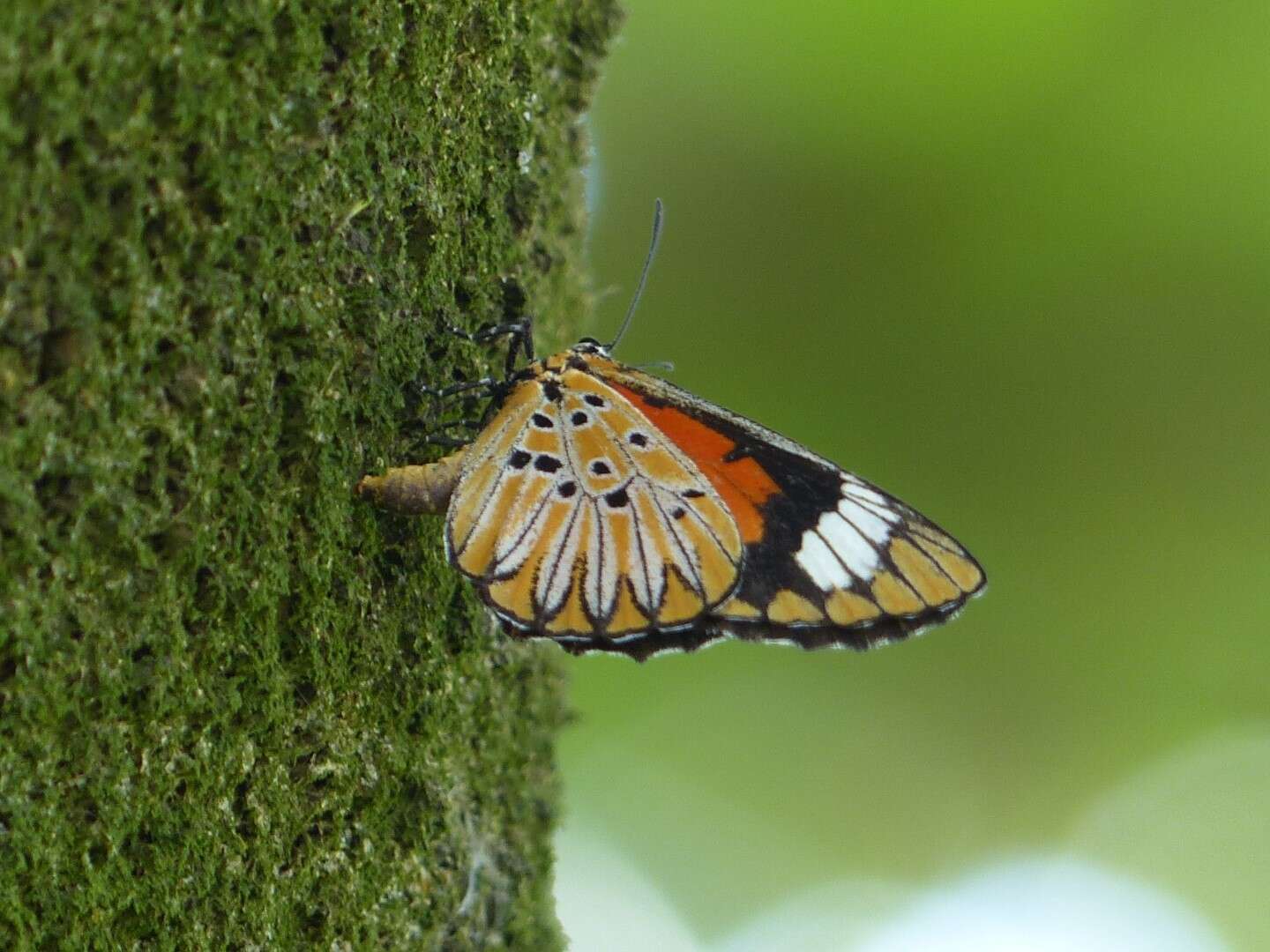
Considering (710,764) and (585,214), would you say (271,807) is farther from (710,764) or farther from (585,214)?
(710,764)

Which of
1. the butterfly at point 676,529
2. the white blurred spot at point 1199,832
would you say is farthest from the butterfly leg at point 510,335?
the white blurred spot at point 1199,832

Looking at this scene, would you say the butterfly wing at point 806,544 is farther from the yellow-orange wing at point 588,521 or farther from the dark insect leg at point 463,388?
the dark insect leg at point 463,388

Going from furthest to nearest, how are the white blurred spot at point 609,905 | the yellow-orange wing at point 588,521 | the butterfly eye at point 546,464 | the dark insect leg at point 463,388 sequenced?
the white blurred spot at point 609,905 < the butterfly eye at point 546,464 < the yellow-orange wing at point 588,521 < the dark insect leg at point 463,388

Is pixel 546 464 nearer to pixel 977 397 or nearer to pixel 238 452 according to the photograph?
pixel 238 452

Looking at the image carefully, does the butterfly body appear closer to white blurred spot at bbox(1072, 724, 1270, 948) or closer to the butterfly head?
the butterfly head

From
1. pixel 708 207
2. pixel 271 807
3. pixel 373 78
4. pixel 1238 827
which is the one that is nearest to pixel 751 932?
pixel 1238 827

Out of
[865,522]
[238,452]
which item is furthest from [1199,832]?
[238,452]

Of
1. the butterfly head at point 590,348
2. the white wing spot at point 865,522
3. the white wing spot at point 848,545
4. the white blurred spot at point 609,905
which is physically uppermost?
the butterfly head at point 590,348
